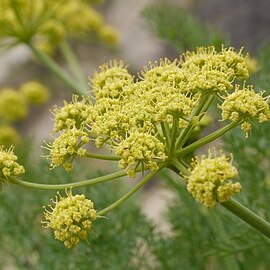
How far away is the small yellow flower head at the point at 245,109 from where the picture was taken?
205 cm

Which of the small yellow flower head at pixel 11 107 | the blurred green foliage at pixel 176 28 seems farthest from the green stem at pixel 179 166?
the small yellow flower head at pixel 11 107

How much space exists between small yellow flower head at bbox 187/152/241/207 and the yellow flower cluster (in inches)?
75.9

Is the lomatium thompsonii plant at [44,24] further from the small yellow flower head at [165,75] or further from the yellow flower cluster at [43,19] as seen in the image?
the small yellow flower head at [165,75]

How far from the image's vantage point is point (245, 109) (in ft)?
6.71

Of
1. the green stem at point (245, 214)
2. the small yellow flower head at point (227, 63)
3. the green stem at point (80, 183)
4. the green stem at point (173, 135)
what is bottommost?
the green stem at point (245, 214)

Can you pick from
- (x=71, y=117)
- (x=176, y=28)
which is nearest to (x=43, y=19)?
(x=176, y=28)

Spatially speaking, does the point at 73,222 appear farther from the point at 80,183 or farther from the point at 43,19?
the point at 43,19

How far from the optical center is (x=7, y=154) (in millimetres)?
2225

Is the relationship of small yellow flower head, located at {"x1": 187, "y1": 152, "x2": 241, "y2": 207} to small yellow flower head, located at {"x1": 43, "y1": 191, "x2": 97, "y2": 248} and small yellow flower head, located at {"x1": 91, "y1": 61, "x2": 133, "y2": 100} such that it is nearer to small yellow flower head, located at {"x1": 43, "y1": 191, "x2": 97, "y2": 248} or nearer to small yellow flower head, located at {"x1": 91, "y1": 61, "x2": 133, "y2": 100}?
small yellow flower head, located at {"x1": 43, "y1": 191, "x2": 97, "y2": 248}

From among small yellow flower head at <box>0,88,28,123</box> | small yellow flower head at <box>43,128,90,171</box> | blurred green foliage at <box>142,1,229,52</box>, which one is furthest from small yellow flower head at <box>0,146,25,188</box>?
small yellow flower head at <box>0,88,28,123</box>

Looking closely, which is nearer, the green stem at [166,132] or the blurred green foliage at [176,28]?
the green stem at [166,132]

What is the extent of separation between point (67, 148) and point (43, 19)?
5.50 ft

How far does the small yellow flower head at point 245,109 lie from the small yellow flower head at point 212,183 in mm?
201

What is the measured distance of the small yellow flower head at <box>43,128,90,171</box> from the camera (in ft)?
7.00
